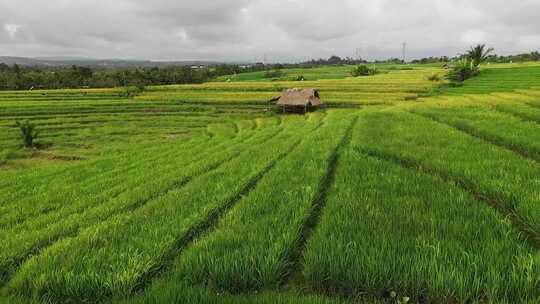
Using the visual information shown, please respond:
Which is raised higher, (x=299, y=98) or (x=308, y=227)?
(x=299, y=98)

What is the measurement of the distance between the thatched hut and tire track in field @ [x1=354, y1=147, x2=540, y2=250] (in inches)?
1470

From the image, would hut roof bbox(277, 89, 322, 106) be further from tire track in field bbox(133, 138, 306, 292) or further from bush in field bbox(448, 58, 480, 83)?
tire track in field bbox(133, 138, 306, 292)

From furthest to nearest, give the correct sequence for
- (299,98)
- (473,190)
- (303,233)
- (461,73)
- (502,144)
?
(461,73)
(299,98)
(502,144)
(473,190)
(303,233)

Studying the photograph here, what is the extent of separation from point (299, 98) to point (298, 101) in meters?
0.65

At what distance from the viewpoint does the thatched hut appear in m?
47.9

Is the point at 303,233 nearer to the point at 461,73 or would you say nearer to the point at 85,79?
the point at 461,73

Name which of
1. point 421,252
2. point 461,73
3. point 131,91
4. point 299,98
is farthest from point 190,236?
point 131,91

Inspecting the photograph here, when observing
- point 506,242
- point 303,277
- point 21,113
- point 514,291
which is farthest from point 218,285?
point 21,113

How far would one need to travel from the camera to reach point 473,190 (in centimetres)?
630

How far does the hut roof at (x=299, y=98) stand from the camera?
47812 mm

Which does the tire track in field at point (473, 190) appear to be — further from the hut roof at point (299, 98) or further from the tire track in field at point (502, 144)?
the hut roof at point (299, 98)

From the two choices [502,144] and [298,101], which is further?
[298,101]

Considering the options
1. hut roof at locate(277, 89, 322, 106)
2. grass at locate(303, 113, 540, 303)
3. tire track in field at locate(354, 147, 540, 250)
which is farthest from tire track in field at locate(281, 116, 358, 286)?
hut roof at locate(277, 89, 322, 106)

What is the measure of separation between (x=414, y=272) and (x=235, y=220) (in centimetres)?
252
